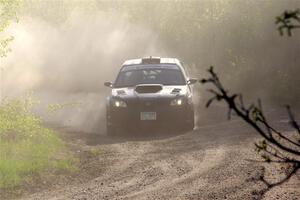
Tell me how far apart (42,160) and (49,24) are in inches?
1575

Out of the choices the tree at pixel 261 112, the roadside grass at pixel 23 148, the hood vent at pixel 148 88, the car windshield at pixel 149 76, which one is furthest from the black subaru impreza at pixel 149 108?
the tree at pixel 261 112

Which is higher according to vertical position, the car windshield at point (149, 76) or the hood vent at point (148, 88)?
the car windshield at point (149, 76)

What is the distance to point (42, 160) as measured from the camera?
12.3 meters

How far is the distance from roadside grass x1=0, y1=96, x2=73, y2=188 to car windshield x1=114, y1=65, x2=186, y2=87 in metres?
2.91

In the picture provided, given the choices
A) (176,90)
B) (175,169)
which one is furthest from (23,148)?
(176,90)

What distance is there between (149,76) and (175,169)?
251 inches

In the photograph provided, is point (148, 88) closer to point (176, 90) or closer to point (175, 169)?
point (176, 90)

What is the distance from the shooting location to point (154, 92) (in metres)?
16.3

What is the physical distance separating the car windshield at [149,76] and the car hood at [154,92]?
356mm

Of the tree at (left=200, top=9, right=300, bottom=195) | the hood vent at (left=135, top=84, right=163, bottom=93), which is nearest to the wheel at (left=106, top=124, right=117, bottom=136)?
the hood vent at (left=135, top=84, right=163, bottom=93)

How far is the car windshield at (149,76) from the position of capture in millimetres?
17172

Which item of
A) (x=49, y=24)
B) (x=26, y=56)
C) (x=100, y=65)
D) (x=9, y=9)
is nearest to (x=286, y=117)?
(x=9, y=9)

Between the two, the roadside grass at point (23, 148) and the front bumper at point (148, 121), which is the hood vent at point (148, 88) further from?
the roadside grass at point (23, 148)

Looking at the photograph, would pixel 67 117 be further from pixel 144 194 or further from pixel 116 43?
pixel 116 43
